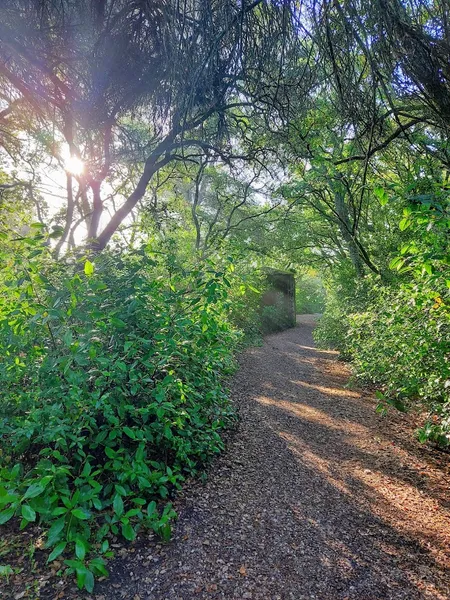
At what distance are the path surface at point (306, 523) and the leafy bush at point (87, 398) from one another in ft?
0.76

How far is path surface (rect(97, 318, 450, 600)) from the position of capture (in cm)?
170

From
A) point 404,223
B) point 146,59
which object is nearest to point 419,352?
point 404,223

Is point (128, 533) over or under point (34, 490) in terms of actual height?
under

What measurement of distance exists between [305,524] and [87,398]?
1.65 meters

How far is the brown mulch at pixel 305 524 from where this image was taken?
1.70 m

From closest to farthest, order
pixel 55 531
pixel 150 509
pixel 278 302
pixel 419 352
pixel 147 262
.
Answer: pixel 55 531
pixel 150 509
pixel 147 262
pixel 419 352
pixel 278 302

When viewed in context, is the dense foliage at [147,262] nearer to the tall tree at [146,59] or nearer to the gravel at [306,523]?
the tall tree at [146,59]

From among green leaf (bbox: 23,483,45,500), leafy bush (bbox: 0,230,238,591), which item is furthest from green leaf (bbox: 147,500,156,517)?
green leaf (bbox: 23,483,45,500)

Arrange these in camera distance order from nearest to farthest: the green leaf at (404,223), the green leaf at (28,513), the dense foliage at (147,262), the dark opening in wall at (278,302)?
1. the green leaf at (28,513)
2. the dense foliage at (147,262)
3. the green leaf at (404,223)
4. the dark opening in wall at (278,302)

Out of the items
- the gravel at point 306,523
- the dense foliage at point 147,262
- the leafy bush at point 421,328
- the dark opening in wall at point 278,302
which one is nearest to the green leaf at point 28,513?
the dense foliage at point 147,262

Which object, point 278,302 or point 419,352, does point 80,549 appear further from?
point 278,302

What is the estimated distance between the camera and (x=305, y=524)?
220 centimetres

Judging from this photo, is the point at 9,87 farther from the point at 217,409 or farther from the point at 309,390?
the point at 309,390

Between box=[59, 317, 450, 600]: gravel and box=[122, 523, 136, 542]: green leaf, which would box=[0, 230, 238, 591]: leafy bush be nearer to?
box=[122, 523, 136, 542]: green leaf
